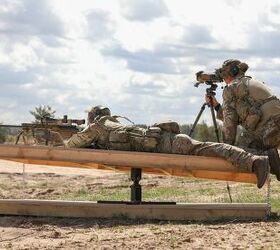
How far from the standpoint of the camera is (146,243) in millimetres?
7066

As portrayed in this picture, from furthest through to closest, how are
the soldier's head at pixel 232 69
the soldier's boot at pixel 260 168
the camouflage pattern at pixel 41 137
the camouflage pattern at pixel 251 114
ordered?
the camouflage pattern at pixel 41 137 < the soldier's head at pixel 232 69 < the camouflage pattern at pixel 251 114 < the soldier's boot at pixel 260 168

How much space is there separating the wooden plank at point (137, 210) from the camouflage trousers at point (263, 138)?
80cm

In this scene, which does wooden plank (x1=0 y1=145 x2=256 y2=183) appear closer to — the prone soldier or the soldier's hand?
the prone soldier

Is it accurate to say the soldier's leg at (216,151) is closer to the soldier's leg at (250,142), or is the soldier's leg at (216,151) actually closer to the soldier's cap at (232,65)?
the soldier's leg at (250,142)

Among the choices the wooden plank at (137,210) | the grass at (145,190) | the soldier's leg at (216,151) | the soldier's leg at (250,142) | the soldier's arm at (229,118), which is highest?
the soldier's arm at (229,118)

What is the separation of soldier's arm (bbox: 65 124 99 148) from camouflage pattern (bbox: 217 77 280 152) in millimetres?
1725

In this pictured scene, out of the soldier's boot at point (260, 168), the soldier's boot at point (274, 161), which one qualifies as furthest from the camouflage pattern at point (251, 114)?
the soldier's boot at point (260, 168)

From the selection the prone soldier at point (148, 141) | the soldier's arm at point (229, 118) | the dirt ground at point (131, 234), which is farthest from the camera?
the soldier's arm at point (229, 118)

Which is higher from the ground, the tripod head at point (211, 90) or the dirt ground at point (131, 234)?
the tripod head at point (211, 90)

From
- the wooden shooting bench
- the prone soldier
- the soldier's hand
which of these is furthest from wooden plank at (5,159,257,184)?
the soldier's hand

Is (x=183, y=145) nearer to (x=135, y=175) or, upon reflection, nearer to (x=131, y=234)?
(x=135, y=175)

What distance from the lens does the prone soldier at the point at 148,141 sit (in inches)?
343

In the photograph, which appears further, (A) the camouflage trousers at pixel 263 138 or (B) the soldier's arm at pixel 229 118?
(B) the soldier's arm at pixel 229 118

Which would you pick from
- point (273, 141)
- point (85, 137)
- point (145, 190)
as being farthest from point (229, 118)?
point (145, 190)
